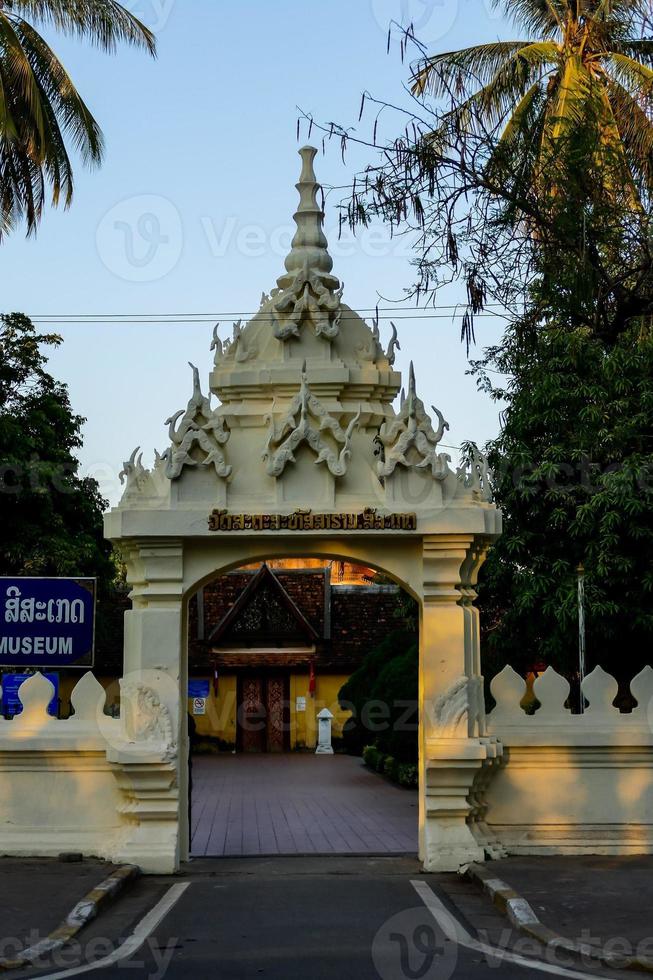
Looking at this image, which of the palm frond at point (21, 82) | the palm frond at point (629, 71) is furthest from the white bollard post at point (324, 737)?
the palm frond at point (21, 82)

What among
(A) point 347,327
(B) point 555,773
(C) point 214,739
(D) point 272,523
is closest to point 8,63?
(A) point 347,327

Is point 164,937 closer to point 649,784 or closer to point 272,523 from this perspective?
point 272,523

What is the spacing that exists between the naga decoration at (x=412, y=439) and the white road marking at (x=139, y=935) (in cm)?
424

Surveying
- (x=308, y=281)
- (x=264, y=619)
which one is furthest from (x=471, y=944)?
(x=264, y=619)

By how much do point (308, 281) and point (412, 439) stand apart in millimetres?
2104

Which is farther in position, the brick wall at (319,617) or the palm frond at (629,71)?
the brick wall at (319,617)

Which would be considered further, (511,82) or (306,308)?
(511,82)

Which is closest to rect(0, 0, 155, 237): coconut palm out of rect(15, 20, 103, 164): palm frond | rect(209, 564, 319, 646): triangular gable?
rect(15, 20, 103, 164): palm frond

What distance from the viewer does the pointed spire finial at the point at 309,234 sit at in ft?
46.6

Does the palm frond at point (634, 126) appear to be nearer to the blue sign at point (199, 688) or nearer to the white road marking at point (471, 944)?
the white road marking at point (471, 944)

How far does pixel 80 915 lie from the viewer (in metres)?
9.76

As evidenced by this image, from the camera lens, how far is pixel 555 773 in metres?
13.0

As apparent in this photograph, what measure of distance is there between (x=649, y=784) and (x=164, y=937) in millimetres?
5498

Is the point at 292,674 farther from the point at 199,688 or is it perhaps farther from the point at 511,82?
the point at 511,82
